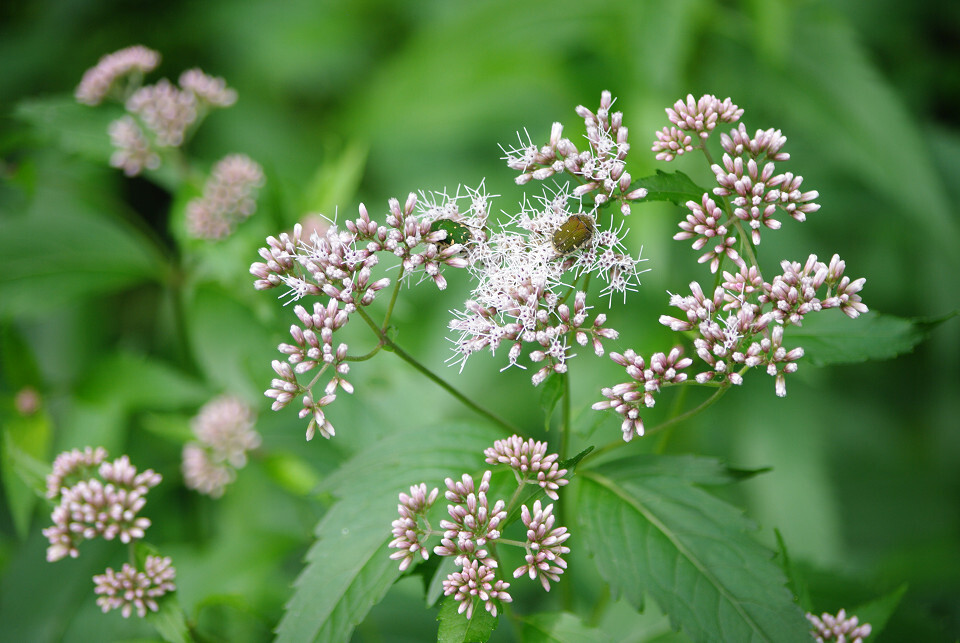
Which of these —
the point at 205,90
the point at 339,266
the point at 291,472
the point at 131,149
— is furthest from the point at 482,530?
the point at 205,90

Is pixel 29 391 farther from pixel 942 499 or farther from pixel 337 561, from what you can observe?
pixel 942 499

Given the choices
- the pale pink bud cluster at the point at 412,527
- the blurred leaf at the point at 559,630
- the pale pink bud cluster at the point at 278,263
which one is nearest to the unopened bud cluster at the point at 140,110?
the pale pink bud cluster at the point at 278,263

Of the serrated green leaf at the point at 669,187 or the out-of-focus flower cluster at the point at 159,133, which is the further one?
Result: the out-of-focus flower cluster at the point at 159,133

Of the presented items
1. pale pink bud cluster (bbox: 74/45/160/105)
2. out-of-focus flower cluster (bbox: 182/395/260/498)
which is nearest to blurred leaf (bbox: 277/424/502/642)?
out-of-focus flower cluster (bbox: 182/395/260/498)

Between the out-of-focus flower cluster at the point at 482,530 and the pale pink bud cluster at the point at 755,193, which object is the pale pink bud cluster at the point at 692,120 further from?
the out-of-focus flower cluster at the point at 482,530

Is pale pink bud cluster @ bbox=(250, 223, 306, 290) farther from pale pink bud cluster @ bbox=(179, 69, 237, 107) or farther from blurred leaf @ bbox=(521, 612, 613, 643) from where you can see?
pale pink bud cluster @ bbox=(179, 69, 237, 107)
